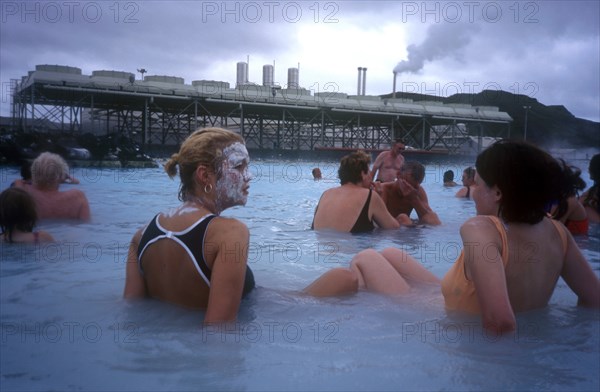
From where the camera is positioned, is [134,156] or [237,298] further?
[134,156]

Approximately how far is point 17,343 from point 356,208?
404 cm

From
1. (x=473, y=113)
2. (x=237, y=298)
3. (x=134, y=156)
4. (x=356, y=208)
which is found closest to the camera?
(x=237, y=298)

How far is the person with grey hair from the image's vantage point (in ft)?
17.4

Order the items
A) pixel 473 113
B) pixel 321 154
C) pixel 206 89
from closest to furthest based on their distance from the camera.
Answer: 1. pixel 206 89
2. pixel 321 154
3. pixel 473 113

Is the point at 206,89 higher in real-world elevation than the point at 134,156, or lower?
higher

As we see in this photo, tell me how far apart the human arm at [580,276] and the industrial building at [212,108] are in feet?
69.0

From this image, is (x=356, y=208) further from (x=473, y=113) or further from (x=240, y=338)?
(x=473, y=113)

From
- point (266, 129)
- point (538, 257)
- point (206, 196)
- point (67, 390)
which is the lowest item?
point (67, 390)

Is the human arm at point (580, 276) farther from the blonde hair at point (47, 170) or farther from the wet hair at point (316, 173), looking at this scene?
the wet hair at point (316, 173)

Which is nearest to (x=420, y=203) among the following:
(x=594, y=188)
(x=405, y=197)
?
(x=405, y=197)

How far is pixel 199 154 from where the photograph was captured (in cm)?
233

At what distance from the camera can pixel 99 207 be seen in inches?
332

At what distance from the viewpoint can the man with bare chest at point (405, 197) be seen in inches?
268

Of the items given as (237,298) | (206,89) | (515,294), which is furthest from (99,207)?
(206,89)
